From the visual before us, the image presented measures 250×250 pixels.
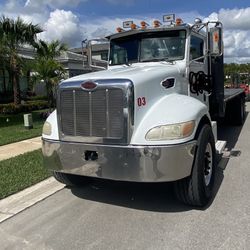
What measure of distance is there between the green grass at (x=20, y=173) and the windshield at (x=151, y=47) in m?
2.37

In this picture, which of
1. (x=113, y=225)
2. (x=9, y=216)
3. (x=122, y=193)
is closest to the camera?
(x=113, y=225)

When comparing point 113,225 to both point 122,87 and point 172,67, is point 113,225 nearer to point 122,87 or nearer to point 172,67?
point 122,87

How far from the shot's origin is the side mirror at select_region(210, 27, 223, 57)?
623 cm

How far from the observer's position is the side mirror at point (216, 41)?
20.5 ft

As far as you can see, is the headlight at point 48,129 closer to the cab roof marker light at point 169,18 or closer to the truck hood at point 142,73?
the truck hood at point 142,73

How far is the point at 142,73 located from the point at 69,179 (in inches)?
76.9

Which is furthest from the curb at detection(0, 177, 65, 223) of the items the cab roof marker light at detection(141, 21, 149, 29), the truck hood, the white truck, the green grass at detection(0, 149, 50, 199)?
the cab roof marker light at detection(141, 21, 149, 29)

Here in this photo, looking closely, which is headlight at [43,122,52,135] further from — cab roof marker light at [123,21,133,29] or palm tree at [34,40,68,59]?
palm tree at [34,40,68,59]

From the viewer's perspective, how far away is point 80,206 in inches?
205

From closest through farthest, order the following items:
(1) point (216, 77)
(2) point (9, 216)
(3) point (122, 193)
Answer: (2) point (9, 216) < (3) point (122, 193) < (1) point (216, 77)

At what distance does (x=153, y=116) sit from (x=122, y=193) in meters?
1.49

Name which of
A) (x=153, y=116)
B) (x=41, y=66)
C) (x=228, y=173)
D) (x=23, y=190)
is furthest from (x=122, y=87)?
(x=41, y=66)

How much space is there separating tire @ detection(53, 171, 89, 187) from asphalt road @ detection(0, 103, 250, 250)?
11 centimetres

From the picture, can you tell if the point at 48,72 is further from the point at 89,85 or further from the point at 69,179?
the point at 89,85
